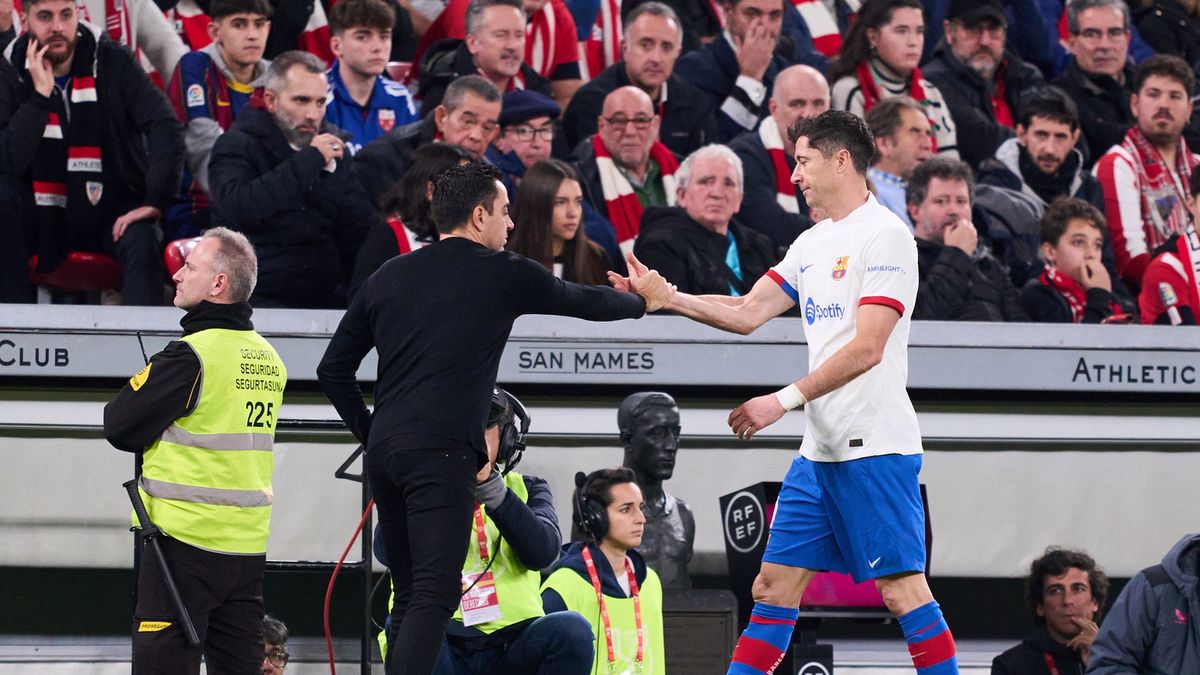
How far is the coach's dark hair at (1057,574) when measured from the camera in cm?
742

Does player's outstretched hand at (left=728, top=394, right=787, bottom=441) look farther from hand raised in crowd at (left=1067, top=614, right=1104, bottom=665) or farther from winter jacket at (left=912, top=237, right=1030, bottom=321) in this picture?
winter jacket at (left=912, top=237, right=1030, bottom=321)

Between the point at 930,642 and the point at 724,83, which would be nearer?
the point at 930,642

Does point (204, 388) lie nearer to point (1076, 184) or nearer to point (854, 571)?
point (854, 571)

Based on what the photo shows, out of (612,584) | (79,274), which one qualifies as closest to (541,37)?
(79,274)

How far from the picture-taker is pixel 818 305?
5613mm

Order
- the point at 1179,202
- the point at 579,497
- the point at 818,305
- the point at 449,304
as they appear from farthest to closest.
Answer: the point at 1179,202, the point at 579,497, the point at 818,305, the point at 449,304

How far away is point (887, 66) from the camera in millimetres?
9672

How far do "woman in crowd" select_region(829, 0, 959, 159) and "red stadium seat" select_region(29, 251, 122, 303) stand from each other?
387 cm

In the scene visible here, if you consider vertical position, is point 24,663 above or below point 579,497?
below

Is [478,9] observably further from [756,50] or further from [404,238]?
[404,238]

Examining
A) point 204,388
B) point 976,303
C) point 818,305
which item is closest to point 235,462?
point 204,388

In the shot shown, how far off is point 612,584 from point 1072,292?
3.22 meters

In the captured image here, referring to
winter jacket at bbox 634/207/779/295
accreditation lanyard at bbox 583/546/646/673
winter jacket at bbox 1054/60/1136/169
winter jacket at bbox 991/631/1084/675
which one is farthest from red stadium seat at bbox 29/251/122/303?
winter jacket at bbox 1054/60/1136/169

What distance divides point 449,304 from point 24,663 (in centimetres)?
338
